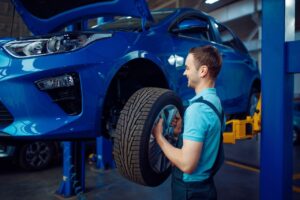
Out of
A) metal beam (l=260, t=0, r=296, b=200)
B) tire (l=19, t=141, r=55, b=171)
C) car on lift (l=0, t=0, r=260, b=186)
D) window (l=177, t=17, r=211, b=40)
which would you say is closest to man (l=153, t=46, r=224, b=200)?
car on lift (l=0, t=0, r=260, b=186)

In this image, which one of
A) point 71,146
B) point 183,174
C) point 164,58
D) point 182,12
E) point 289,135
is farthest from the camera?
point 71,146

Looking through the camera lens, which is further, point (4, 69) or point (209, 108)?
point (4, 69)

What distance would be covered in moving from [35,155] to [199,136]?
3.81 metres

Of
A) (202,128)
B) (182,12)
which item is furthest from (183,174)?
(182,12)

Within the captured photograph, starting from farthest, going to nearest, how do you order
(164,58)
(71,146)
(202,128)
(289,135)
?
(71,146), (164,58), (289,135), (202,128)

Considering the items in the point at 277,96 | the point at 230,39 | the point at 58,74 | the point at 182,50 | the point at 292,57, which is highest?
the point at 230,39

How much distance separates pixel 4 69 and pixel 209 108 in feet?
3.45

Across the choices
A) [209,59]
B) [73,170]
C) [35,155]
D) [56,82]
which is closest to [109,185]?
[73,170]

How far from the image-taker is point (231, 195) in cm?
368

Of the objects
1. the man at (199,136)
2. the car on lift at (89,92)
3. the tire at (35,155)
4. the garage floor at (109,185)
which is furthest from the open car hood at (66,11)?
the tire at (35,155)

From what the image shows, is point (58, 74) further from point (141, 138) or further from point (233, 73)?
point (233, 73)

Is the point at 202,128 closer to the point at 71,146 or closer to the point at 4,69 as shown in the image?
the point at 4,69

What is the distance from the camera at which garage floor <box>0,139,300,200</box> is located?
3686mm

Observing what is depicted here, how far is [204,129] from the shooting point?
1.39 metres
